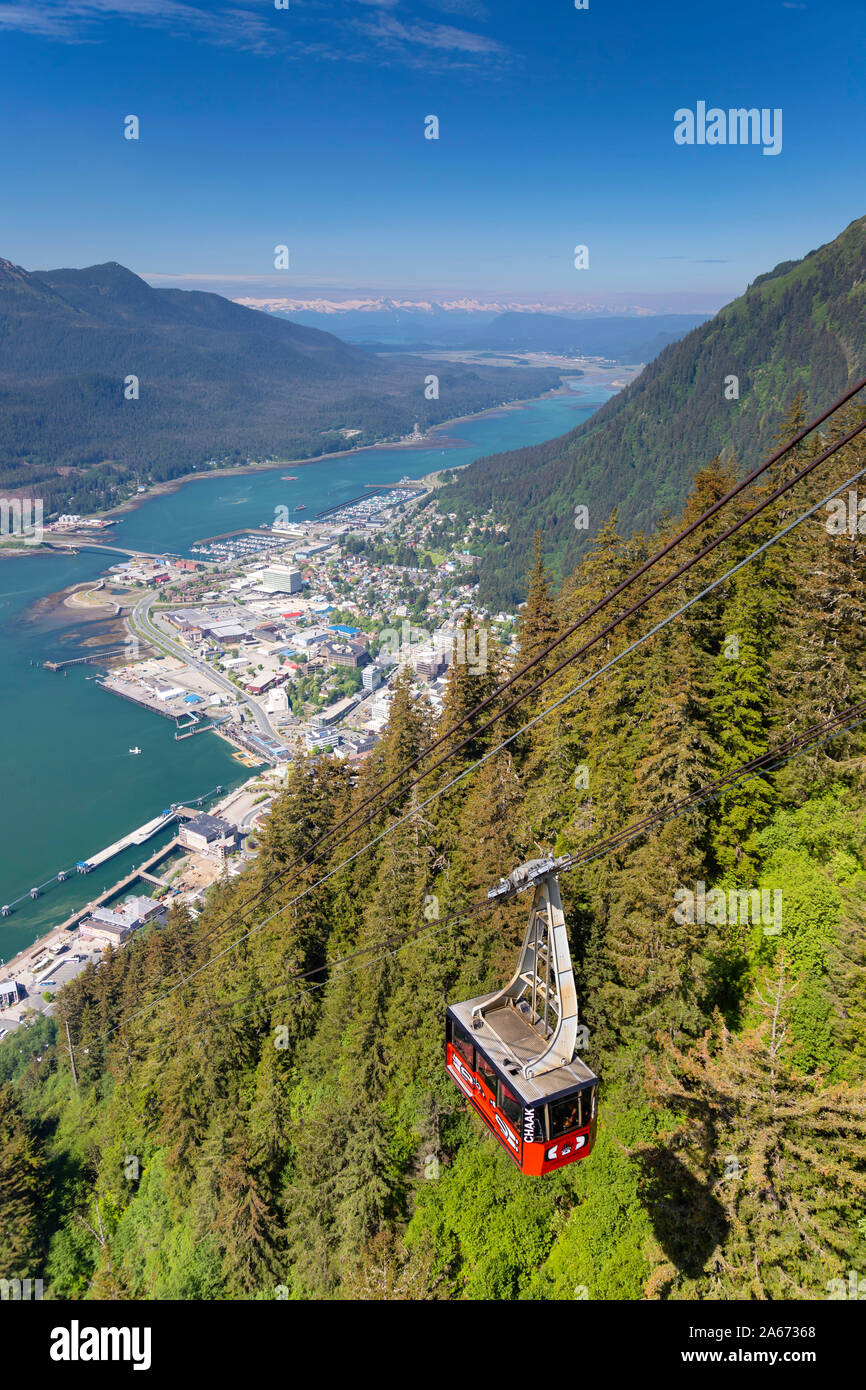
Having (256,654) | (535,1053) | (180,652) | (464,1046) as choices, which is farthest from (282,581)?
(535,1053)

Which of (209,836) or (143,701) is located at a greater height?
(143,701)

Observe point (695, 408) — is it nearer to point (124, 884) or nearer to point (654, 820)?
point (124, 884)

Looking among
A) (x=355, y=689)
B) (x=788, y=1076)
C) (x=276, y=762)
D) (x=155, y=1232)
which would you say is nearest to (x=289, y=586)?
(x=355, y=689)

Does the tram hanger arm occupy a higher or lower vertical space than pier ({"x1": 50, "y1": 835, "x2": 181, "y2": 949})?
higher

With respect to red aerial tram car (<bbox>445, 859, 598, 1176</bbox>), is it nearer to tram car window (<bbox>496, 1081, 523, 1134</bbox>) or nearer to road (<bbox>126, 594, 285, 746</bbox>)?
tram car window (<bbox>496, 1081, 523, 1134</bbox>)

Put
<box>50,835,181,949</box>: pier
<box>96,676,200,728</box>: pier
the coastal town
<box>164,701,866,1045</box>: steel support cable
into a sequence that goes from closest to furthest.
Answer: <box>164,701,866,1045</box>: steel support cable, the coastal town, <box>50,835,181,949</box>: pier, <box>96,676,200,728</box>: pier

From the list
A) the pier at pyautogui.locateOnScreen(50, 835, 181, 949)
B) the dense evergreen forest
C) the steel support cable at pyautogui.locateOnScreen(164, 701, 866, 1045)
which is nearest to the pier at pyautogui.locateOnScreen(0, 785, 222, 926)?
the pier at pyautogui.locateOnScreen(50, 835, 181, 949)
